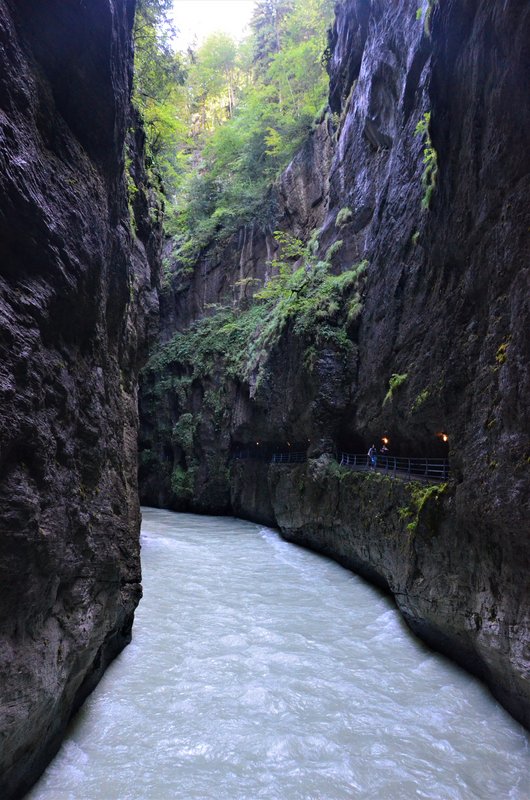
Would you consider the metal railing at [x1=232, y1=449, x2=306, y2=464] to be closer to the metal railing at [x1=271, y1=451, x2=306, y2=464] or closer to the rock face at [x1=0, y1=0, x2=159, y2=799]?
the metal railing at [x1=271, y1=451, x2=306, y2=464]

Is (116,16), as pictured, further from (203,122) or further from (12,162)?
(203,122)

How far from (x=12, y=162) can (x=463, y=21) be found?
7437 mm

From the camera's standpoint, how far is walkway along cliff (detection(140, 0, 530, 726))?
6.05 metres

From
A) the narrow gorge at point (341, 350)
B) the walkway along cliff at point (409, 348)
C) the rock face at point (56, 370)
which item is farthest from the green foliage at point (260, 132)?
the rock face at point (56, 370)

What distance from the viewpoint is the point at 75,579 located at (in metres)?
5.29

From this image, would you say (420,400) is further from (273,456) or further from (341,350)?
(273,456)

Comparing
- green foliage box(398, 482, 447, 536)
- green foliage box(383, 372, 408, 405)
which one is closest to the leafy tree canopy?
green foliage box(383, 372, 408, 405)

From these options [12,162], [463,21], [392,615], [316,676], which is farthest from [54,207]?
[392,615]

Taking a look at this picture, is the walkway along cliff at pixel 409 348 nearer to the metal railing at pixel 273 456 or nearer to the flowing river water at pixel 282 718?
the metal railing at pixel 273 456

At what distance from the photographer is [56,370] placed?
190 inches

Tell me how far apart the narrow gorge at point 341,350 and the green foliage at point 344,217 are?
2026 mm

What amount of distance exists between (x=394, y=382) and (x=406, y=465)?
250 centimetres

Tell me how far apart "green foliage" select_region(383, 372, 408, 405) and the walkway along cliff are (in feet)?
0.21

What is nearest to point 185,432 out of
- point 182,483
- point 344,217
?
point 182,483
